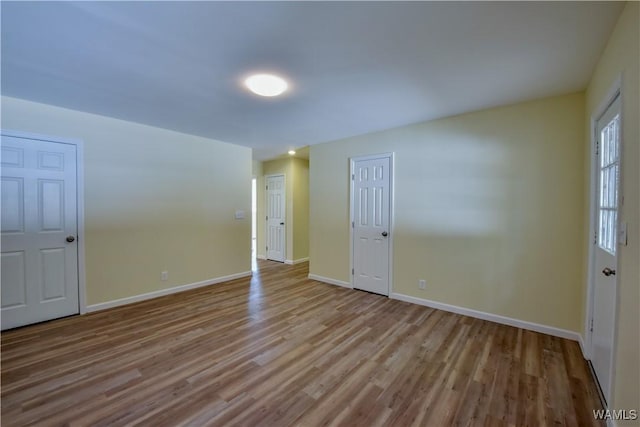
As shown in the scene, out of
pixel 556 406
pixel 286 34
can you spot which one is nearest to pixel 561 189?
pixel 556 406

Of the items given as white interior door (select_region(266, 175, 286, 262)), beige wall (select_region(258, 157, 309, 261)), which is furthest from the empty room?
white interior door (select_region(266, 175, 286, 262))

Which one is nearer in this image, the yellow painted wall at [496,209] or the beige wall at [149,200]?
the yellow painted wall at [496,209]

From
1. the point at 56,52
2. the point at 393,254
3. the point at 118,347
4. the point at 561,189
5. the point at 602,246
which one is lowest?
the point at 118,347

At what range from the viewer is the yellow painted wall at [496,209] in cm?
270

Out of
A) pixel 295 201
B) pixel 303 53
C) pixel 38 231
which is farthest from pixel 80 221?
pixel 295 201

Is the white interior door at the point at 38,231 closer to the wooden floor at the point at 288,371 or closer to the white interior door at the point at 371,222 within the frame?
the wooden floor at the point at 288,371

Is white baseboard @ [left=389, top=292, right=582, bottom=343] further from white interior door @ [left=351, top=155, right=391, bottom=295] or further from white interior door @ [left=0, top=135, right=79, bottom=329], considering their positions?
white interior door @ [left=0, top=135, right=79, bottom=329]

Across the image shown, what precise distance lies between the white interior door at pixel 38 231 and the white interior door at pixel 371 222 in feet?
12.2

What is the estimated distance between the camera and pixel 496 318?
3.08 meters

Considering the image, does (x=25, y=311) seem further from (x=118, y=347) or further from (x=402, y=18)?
(x=402, y=18)

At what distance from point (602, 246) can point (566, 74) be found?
1469 mm

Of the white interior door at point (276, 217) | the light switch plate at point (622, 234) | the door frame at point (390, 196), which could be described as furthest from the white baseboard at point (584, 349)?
the white interior door at point (276, 217)

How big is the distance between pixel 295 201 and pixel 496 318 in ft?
14.5

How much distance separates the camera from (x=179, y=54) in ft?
6.63
